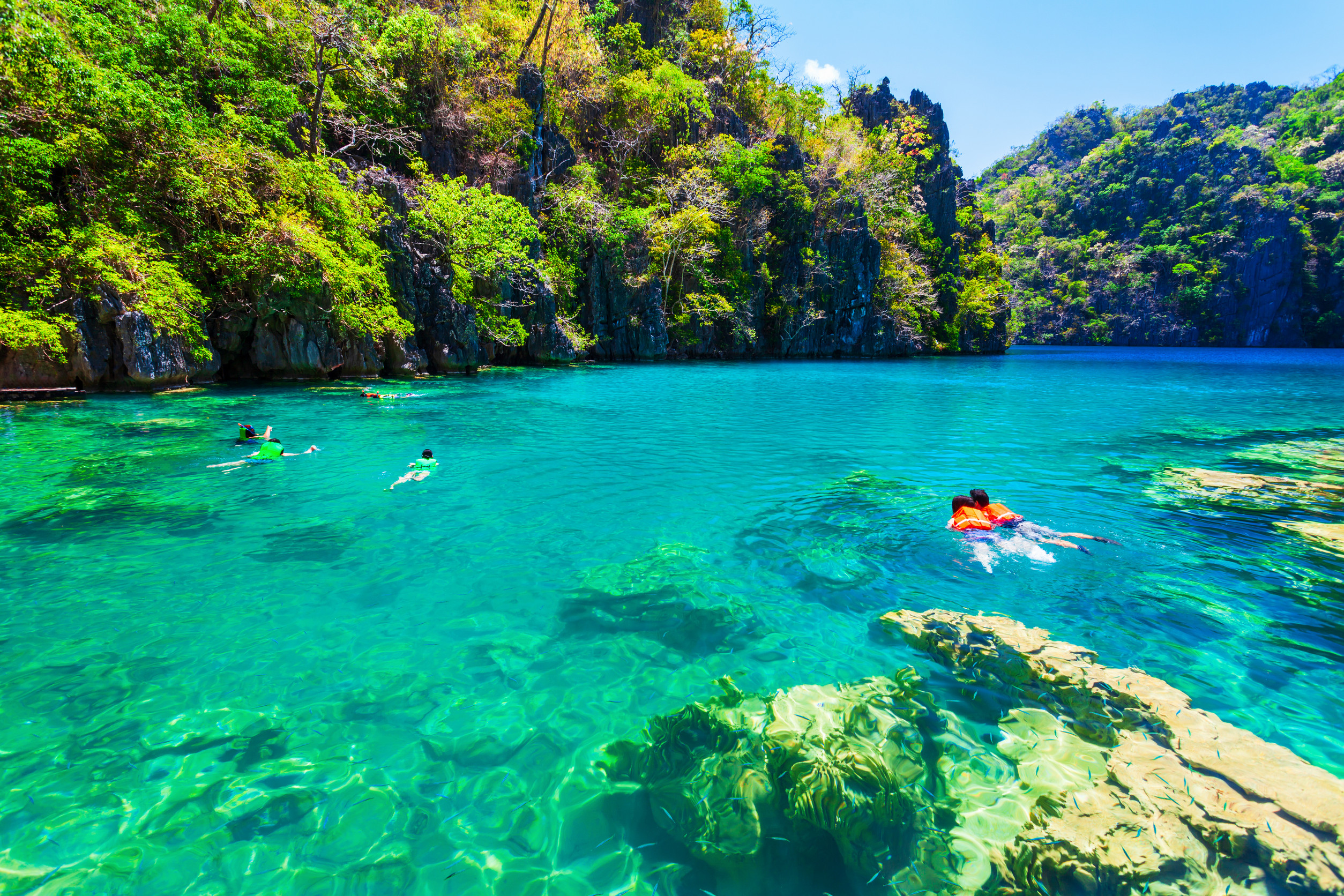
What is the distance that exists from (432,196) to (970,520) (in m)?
27.7

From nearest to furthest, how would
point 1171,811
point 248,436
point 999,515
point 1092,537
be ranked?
point 1171,811, point 1092,537, point 999,515, point 248,436

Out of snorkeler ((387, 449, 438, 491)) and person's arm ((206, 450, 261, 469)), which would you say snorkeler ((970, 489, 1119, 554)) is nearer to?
snorkeler ((387, 449, 438, 491))

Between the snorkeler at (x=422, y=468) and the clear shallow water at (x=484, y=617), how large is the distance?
291mm

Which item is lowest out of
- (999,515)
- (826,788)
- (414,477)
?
(826,788)

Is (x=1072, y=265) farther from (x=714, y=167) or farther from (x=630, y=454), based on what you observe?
(x=630, y=454)

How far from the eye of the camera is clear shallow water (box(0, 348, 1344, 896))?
3045mm

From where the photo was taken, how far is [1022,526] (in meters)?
7.46

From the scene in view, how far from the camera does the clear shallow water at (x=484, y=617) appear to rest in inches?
120

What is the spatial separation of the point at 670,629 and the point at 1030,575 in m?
4.25

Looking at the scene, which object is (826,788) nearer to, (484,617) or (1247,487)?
(484,617)

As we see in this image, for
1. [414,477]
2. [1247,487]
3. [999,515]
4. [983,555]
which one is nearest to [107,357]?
[414,477]

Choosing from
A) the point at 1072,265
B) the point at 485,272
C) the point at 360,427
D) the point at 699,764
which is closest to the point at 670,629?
the point at 699,764

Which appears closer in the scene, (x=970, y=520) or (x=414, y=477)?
(x=970, y=520)

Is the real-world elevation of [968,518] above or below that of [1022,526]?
above
